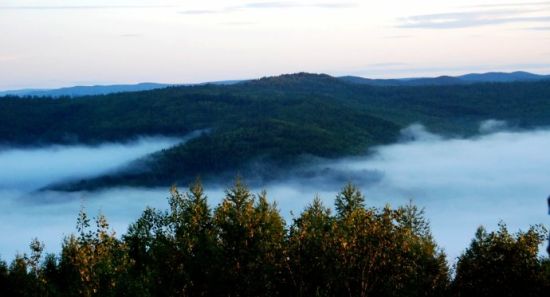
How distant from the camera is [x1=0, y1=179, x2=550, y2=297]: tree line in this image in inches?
1822

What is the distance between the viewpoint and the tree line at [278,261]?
4628cm

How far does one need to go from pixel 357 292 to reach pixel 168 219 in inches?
1112

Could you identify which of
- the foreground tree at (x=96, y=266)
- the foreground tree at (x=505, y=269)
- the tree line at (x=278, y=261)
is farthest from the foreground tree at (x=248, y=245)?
the foreground tree at (x=505, y=269)

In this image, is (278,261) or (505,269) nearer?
(505,269)

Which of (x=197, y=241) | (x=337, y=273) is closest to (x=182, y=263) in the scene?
(x=197, y=241)

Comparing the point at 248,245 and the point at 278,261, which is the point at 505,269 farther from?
the point at 248,245

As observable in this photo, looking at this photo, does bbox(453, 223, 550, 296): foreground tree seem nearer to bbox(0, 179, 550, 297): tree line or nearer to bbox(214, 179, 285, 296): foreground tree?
bbox(0, 179, 550, 297): tree line

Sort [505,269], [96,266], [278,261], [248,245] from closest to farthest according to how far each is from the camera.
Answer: [505,269], [278,261], [96,266], [248,245]

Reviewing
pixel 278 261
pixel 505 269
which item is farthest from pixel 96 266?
pixel 505 269

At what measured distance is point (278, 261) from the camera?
1965 inches

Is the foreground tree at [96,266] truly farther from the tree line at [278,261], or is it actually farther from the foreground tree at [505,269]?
the foreground tree at [505,269]

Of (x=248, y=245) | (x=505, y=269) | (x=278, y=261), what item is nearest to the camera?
(x=505, y=269)

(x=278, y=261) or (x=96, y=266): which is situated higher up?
(x=278, y=261)

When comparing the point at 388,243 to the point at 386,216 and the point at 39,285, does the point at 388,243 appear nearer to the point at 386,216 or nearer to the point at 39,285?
the point at 386,216
